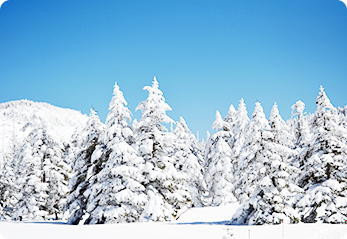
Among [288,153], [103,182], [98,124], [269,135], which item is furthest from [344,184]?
[98,124]

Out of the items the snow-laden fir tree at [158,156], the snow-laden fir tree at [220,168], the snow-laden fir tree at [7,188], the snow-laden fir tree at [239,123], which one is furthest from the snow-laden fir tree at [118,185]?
the snow-laden fir tree at [7,188]

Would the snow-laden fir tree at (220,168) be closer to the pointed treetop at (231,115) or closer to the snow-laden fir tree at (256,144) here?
the pointed treetop at (231,115)

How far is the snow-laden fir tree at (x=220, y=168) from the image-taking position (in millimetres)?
38969

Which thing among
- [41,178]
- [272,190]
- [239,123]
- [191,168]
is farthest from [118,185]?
[239,123]

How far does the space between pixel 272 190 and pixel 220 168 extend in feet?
61.3

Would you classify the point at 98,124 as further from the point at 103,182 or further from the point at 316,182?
the point at 316,182

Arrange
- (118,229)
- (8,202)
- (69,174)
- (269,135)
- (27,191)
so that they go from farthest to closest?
(8,202), (69,174), (27,191), (269,135), (118,229)

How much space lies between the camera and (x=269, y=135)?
2327cm

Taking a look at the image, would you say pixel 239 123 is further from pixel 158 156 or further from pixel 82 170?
pixel 82 170

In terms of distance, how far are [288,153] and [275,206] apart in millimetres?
4554

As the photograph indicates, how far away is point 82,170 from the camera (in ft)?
88.2

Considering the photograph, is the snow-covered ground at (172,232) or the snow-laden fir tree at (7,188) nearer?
the snow-covered ground at (172,232)

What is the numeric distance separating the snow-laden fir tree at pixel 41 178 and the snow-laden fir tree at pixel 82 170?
772cm

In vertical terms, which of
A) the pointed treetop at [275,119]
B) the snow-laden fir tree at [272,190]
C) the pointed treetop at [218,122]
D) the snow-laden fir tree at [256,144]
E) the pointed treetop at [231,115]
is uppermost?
the pointed treetop at [231,115]
